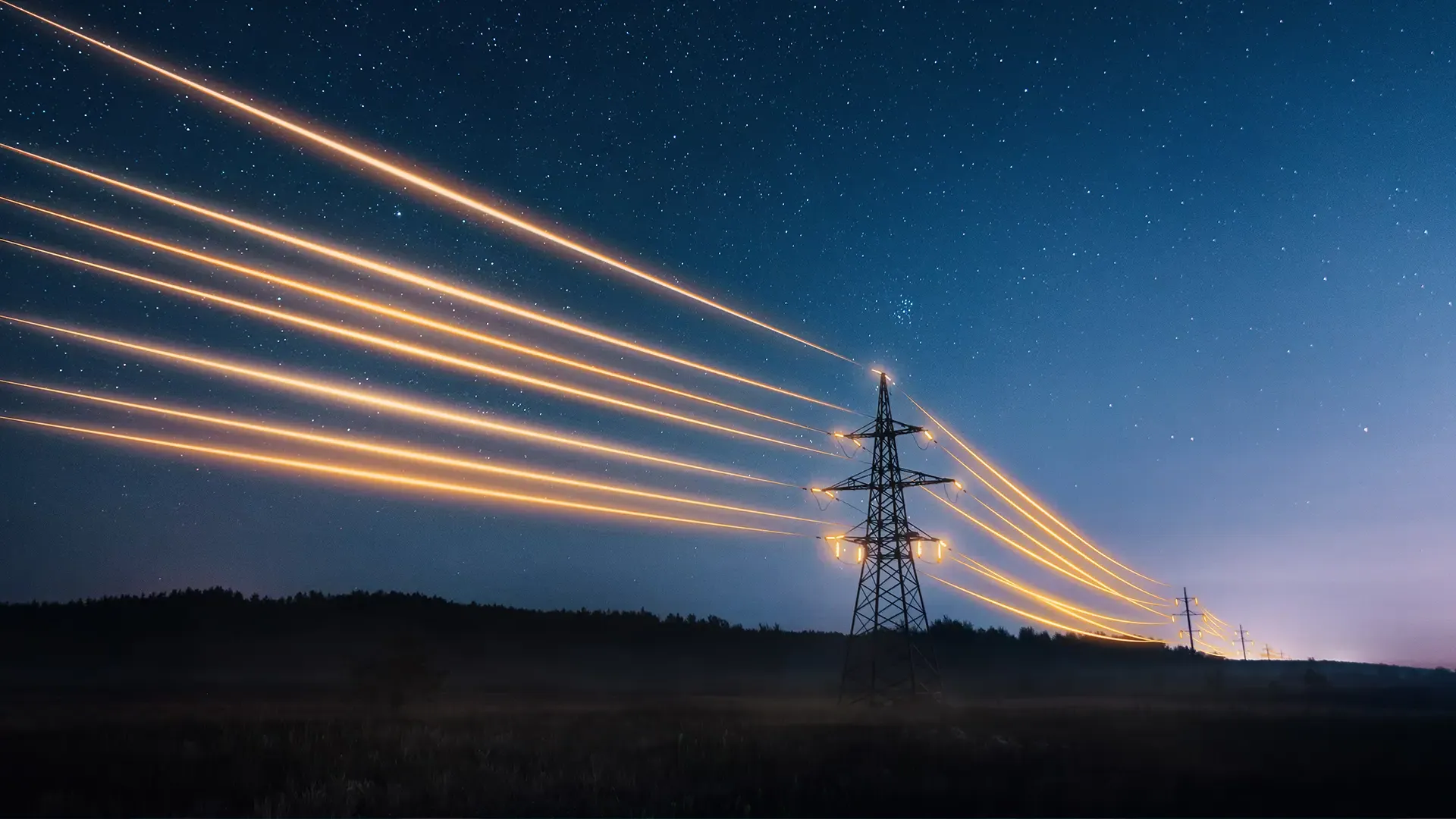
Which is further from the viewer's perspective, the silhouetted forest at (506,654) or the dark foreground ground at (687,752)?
the silhouetted forest at (506,654)

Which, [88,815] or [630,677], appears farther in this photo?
[630,677]

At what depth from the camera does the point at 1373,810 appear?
1484cm

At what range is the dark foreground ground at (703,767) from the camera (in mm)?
14531

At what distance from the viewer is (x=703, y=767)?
18.4m

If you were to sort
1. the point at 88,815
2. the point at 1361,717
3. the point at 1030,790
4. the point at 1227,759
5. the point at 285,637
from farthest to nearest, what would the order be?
the point at 285,637 < the point at 1361,717 < the point at 1227,759 < the point at 1030,790 < the point at 88,815

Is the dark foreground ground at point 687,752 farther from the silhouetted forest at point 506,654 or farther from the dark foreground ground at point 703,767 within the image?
the silhouetted forest at point 506,654

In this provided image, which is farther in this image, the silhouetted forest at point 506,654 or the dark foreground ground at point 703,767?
the silhouetted forest at point 506,654

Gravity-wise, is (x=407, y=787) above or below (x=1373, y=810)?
below

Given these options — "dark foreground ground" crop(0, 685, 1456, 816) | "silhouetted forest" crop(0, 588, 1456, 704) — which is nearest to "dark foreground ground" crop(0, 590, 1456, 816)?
"dark foreground ground" crop(0, 685, 1456, 816)

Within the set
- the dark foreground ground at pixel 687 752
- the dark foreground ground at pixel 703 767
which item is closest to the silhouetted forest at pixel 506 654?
the dark foreground ground at pixel 687 752

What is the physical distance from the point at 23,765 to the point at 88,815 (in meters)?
6.86

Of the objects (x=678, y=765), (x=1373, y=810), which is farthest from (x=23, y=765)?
(x=1373, y=810)

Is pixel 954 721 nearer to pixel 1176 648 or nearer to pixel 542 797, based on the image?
pixel 542 797

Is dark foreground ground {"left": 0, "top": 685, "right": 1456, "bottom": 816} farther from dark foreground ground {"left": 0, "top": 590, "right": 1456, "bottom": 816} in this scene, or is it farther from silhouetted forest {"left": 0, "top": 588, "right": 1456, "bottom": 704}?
silhouetted forest {"left": 0, "top": 588, "right": 1456, "bottom": 704}
